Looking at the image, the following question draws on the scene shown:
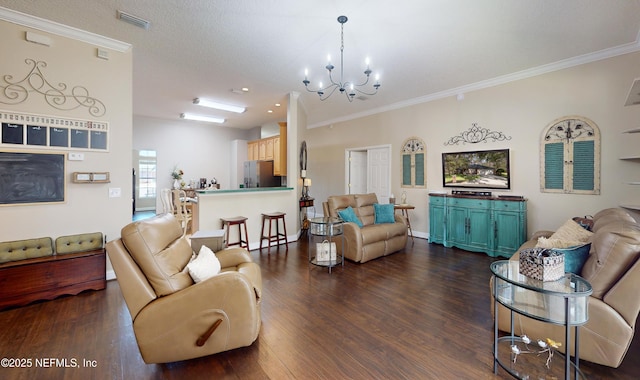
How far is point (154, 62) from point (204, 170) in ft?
16.6

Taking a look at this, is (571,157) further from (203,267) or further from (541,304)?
(203,267)

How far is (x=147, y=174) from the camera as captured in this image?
26.1ft

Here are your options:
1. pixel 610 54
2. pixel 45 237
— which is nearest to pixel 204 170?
pixel 45 237

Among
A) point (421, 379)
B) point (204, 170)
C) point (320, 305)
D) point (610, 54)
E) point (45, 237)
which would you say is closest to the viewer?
point (421, 379)

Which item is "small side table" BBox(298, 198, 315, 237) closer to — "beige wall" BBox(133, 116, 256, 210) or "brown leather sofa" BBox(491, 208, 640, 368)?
"beige wall" BBox(133, 116, 256, 210)

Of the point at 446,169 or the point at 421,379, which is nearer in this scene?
the point at 421,379

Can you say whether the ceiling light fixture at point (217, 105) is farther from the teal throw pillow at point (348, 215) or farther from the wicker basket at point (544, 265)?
the wicker basket at point (544, 265)

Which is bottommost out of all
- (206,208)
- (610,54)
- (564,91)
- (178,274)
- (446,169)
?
(178,274)

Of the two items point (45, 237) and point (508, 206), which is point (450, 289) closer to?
point (508, 206)

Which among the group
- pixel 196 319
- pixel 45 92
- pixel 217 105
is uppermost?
pixel 217 105

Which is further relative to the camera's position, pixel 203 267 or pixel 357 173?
pixel 357 173

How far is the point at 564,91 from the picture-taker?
3.98 m

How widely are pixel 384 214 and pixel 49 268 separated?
4525 millimetres

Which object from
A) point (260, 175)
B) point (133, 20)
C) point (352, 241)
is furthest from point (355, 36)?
point (260, 175)
